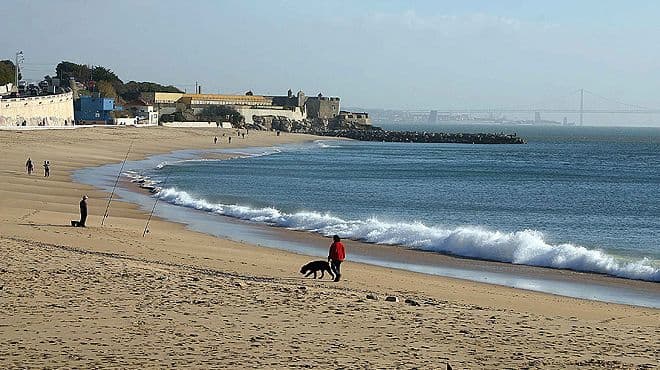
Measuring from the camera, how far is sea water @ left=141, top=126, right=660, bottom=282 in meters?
19.9

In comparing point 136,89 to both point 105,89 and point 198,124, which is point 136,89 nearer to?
point 105,89

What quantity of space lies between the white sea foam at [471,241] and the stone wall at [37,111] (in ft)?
140

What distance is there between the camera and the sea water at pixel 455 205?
19.9 metres

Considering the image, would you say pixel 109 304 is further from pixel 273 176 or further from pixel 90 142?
pixel 90 142

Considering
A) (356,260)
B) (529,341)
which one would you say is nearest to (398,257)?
(356,260)

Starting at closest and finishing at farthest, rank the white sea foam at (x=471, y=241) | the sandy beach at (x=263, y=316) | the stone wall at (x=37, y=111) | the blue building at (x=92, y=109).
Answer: the sandy beach at (x=263, y=316) < the white sea foam at (x=471, y=241) < the stone wall at (x=37, y=111) < the blue building at (x=92, y=109)

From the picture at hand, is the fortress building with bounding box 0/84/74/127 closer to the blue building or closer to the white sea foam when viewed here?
the blue building

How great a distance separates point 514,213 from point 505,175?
24939mm

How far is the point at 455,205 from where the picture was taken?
32688 millimetres

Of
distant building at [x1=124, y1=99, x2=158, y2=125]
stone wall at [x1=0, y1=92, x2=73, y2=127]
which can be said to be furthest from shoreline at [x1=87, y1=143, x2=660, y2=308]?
distant building at [x1=124, y1=99, x2=158, y2=125]

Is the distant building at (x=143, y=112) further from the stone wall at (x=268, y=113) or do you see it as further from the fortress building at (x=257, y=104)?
the stone wall at (x=268, y=113)

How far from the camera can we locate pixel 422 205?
3228 cm

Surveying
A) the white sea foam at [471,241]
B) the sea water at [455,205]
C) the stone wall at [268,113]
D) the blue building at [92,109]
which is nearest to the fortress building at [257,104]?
the stone wall at [268,113]

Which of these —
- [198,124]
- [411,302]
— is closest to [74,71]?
[198,124]
